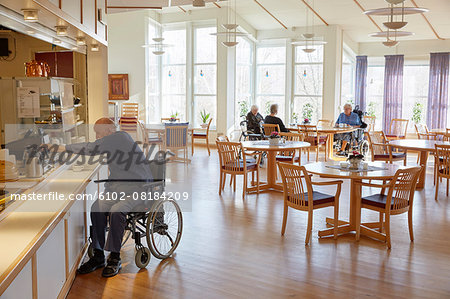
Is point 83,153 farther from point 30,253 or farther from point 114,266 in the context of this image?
point 30,253

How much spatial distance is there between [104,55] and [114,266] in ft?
8.34

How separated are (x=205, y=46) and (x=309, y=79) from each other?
2.96 m

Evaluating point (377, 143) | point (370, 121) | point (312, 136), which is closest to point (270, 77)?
point (370, 121)

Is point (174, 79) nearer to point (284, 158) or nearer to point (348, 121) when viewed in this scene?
point (348, 121)

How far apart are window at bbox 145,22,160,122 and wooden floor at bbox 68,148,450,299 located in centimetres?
718

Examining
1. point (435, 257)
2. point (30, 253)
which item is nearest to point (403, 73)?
point (435, 257)

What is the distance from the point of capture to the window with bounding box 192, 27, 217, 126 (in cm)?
1209

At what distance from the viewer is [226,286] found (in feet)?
11.3

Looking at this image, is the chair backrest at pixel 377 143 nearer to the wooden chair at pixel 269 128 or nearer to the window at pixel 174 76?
the wooden chair at pixel 269 128

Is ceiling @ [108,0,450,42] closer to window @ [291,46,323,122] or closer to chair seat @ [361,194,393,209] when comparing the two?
window @ [291,46,323,122]

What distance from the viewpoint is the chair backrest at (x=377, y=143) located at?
7.41m

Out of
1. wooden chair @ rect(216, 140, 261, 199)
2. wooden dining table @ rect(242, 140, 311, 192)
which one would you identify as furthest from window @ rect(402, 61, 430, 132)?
wooden chair @ rect(216, 140, 261, 199)

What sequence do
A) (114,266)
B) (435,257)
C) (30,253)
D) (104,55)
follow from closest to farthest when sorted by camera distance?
(30,253)
(114,266)
(435,257)
(104,55)

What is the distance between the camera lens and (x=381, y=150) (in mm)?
7516
